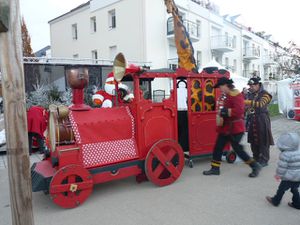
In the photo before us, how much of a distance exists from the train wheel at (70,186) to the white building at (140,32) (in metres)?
13.5

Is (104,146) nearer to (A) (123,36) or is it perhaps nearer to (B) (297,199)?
(B) (297,199)

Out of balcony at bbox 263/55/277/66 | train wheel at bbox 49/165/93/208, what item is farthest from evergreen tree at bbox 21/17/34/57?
balcony at bbox 263/55/277/66

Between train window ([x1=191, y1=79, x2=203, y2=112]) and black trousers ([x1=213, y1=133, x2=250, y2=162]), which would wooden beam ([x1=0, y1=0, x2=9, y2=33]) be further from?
train window ([x1=191, y1=79, x2=203, y2=112])

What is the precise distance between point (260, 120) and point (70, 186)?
11.2 feet

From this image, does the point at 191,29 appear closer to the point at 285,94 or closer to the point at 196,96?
the point at 285,94

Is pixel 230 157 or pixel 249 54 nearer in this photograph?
pixel 230 157

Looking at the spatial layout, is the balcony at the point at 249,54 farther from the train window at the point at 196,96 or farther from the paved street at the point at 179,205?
the paved street at the point at 179,205

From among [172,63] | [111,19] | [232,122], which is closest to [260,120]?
[232,122]

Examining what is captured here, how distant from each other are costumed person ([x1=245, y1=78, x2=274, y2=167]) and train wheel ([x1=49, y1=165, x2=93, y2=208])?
122 inches

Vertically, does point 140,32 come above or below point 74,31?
below

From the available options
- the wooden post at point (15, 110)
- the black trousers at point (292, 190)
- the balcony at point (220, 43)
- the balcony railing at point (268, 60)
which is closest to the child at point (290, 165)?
the black trousers at point (292, 190)

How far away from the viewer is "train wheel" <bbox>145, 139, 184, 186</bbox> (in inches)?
Result: 169

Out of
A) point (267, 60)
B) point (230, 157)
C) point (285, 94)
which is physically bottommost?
point (230, 157)

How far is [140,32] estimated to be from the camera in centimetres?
1683
